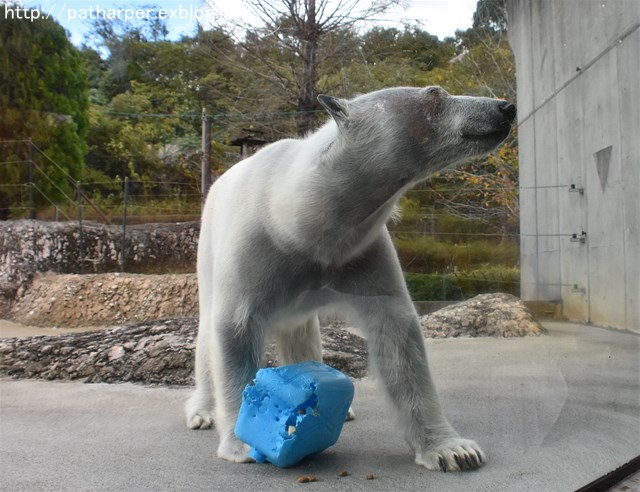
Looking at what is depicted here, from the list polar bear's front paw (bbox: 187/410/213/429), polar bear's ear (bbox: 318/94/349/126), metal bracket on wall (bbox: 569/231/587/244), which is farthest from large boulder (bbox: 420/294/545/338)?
polar bear's front paw (bbox: 187/410/213/429)

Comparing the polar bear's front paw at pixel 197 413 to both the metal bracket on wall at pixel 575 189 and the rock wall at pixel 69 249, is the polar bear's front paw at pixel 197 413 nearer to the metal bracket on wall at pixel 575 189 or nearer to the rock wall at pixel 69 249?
the rock wall at pixel 69 249

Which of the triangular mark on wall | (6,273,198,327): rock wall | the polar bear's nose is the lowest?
(6,273,198,327): rock wall

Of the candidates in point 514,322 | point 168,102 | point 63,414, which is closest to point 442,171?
point 514,322

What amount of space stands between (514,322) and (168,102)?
108 centimetres

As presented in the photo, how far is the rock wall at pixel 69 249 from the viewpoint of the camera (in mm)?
1355

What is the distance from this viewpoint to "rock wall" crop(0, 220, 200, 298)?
1.36 meters

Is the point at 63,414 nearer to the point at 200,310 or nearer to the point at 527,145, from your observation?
the point at 200,310

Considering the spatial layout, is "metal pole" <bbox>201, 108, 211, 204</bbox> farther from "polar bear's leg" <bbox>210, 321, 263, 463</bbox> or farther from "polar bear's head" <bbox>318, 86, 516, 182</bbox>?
"polar bear's leg" <bbox>210, 321, 263, 463</bbox>

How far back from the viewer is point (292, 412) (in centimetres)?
149

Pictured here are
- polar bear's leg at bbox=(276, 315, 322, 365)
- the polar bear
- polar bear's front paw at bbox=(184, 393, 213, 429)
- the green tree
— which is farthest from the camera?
Answer: polar bear's leg at bbox=(276, 315, 322, 365)

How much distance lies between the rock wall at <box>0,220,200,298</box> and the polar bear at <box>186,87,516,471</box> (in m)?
0.17

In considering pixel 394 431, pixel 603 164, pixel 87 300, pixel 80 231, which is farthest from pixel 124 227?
pixel 603 164

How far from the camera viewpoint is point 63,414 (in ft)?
5.12

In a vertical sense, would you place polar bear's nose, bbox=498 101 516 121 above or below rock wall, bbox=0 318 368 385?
above
